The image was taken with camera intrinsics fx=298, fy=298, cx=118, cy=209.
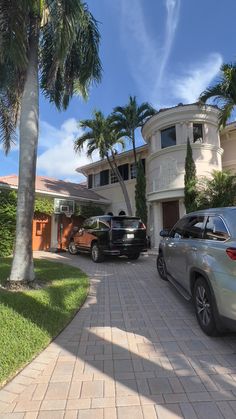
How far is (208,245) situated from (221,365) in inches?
65.2

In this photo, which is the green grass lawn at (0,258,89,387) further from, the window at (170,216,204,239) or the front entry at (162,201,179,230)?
the front entry at (162,201,179,230)

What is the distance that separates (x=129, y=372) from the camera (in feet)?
11.5

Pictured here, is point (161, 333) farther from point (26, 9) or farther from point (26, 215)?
point (26, 9)

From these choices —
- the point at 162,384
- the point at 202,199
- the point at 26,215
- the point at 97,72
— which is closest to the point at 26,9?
the point at 97,72

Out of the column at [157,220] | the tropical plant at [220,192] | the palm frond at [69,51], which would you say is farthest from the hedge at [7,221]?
the tropical plant at [220,192]

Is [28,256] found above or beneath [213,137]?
beneath

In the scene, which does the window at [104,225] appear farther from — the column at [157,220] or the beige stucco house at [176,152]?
the column at [157,220]

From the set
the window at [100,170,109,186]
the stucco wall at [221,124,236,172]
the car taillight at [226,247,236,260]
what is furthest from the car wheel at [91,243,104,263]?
the window at [100,170,109,186]

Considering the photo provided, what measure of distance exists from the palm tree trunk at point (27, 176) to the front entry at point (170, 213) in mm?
11081

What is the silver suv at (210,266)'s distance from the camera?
3926 millimetres

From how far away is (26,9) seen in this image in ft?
22.9

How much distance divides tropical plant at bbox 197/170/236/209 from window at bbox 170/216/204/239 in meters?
7.41

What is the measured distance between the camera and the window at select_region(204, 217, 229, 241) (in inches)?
171

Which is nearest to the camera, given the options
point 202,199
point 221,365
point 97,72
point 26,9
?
point 221,365
